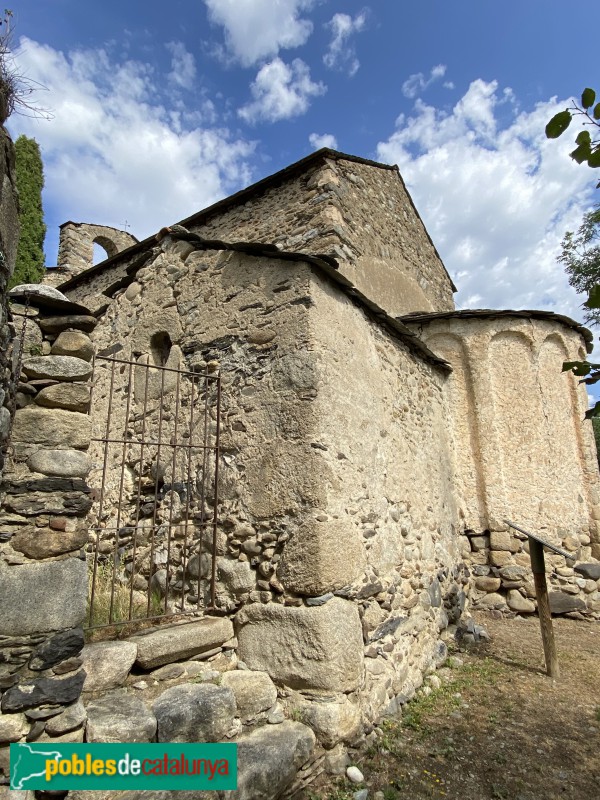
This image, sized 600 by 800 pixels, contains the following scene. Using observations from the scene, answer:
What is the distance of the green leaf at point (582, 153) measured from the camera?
5.08ft

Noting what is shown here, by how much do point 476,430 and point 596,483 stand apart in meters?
1.90

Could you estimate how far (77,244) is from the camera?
13.4 m

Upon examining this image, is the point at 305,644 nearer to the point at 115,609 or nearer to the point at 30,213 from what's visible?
the point at 115,609

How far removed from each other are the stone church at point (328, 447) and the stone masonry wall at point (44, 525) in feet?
1.37

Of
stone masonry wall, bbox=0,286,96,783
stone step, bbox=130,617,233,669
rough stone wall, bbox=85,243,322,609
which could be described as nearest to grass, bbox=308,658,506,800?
stone step, bbox=130,617,233,669

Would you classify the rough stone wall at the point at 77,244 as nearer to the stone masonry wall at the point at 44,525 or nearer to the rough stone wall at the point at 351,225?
the rough stone wall at the point at 351,225

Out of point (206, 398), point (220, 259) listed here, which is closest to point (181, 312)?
point (220, 259)

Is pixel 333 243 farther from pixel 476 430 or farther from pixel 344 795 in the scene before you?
pixel 344 795

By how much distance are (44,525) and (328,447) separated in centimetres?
186

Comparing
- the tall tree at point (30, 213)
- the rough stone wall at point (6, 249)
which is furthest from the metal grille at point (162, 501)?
the tall tree at point (30, 213)

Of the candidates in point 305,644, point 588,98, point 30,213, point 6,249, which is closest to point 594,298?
point 588,98

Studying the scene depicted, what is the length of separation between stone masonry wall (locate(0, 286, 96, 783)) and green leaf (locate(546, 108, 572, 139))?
236 centimetres

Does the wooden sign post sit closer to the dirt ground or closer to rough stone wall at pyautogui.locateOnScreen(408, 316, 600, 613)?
the dirt ground

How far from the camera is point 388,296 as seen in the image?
728 cm
